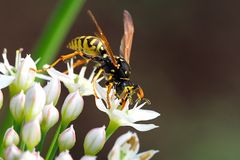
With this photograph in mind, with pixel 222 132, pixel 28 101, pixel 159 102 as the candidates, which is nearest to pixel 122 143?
pixel 28 101

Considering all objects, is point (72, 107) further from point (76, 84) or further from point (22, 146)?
point (22, 146)

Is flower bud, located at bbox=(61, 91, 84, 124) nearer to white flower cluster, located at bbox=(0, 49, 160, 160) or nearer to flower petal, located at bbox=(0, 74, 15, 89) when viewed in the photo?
white flower cluster, located at bbox=(0, 49, 160, 160)

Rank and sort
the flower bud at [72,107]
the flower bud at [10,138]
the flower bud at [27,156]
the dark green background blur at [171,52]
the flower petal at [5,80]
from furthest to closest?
the dark green background blur at [171,52] → the flower bud at [72,107] → the flower petal at [5,80] → the flower bud at [10,138] → the flower bud at [27,156]

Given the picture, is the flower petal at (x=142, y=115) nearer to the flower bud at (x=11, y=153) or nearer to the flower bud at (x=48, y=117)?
the flower bud at (x=48, y=117)

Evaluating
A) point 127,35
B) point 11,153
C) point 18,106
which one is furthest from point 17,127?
point 127,35

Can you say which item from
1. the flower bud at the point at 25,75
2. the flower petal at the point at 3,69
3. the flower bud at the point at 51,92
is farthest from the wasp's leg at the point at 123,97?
the flower petal at the point at 3,69

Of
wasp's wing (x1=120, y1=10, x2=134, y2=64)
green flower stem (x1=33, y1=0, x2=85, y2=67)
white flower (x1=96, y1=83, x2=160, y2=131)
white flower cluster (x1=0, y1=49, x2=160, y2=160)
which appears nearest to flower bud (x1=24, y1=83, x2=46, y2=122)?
white flower cluster (x1=0, y1=49, x2=160, y2=160)

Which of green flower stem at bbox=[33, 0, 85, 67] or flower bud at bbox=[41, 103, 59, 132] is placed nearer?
flower bud at bbox=[41, 103, 59, 132]
